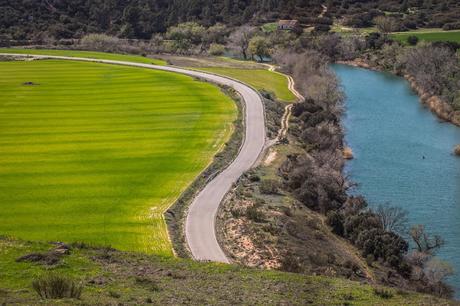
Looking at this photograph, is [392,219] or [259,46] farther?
[259,46]

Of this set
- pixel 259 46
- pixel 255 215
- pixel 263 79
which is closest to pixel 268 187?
pixel 255 215

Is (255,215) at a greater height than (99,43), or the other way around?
(255,215)

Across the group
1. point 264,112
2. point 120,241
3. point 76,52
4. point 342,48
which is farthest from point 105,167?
point 342,48

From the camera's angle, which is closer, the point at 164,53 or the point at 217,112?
the point at 217,112

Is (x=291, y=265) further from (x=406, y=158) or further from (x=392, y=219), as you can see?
(x=406, y=158)

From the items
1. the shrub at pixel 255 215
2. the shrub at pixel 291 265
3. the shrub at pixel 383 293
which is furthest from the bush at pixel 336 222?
the shrub at pixel 383 293

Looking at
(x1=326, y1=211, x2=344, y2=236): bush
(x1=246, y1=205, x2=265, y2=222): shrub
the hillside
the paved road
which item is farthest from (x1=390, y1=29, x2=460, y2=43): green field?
(x1=246, y1=205, x2=265, y2=222): shrub

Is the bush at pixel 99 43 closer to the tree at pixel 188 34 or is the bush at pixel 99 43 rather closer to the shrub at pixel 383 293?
the tree at pixel 188 34

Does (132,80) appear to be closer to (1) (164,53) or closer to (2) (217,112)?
(2) (217,112)
